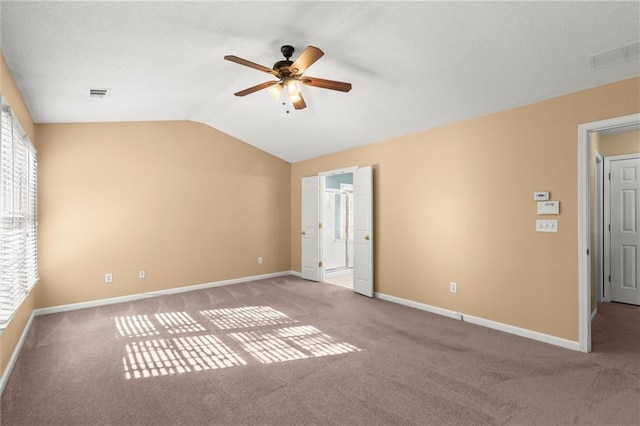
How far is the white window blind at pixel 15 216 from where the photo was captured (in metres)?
2.62

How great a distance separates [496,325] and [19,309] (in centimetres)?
496

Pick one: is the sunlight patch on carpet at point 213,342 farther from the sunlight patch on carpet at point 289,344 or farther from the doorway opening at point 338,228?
the doorway opening at point 338,228

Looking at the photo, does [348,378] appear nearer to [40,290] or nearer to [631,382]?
[631,382]

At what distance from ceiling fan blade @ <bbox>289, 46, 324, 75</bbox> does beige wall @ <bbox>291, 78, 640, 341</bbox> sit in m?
2.31

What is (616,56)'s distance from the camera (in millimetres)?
2596

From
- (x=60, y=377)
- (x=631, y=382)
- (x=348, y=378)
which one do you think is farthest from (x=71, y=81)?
(x=631, y=382)

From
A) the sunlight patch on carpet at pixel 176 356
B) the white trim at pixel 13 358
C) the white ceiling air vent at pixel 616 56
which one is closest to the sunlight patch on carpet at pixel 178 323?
the sunlight patch on carpet at pixel 176 356

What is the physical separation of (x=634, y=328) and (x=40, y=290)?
7.26 metres

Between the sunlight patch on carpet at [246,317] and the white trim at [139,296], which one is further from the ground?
the white trim at [139,296]

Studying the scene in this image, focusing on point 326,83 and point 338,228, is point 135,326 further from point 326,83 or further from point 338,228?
point 338,228

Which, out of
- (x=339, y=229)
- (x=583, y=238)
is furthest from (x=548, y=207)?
(x=339, y=229)

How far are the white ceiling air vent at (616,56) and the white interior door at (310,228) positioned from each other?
425cm

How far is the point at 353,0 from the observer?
231 cm

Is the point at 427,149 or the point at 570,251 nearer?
the point at 570,251
